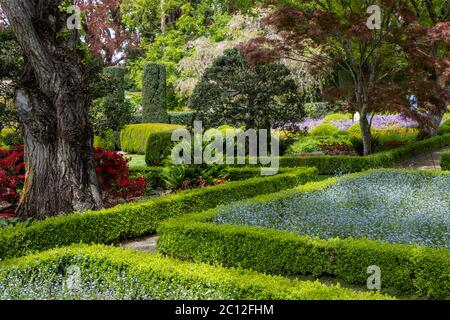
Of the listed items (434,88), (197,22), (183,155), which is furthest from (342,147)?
(197,22)

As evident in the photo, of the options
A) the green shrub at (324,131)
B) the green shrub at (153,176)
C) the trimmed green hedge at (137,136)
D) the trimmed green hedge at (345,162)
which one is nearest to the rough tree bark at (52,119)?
the green shrub at (153,176)

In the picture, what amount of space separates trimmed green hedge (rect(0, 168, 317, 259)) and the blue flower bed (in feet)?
3.94

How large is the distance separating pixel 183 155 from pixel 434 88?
7.89 meters

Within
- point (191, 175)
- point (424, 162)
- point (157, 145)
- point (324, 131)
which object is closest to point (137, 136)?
point (157, 145)

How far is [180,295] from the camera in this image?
A: 14.3ft

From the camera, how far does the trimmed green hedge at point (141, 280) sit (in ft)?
13.1

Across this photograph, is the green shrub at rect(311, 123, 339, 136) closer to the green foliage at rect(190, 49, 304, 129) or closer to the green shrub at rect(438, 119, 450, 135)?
the green shrub at rect(438, 119, 450, 135)

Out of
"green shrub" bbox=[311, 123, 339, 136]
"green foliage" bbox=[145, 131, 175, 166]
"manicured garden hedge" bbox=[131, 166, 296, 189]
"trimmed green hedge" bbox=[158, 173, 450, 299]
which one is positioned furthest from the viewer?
"green shrub" bbox=[311, 123, 339, 136]

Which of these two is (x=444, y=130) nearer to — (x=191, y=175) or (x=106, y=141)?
(x=191, y=175)

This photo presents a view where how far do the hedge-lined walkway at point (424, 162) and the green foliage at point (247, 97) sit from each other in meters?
3.29

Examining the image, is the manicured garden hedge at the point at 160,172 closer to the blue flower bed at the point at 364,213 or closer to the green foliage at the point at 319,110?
the blue flower bed at the point at 364,213

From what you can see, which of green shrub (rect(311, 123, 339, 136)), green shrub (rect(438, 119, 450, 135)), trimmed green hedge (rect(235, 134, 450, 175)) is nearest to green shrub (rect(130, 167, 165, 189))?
trimmed green hedge (rect(235, 134, 450, 175))

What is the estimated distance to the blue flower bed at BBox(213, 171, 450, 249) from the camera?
6277 millimetres
